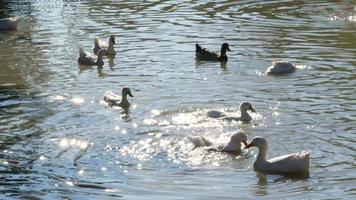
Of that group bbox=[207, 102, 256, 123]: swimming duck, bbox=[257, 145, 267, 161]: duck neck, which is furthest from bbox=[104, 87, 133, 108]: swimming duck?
bbox=[257, 145, 267, 161]: duck neck

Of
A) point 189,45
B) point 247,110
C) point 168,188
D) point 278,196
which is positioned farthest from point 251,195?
point 189,45

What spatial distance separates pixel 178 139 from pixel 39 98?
5.23 metres

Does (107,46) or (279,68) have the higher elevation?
(279,68)

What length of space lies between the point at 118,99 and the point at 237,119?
3192 millimetres

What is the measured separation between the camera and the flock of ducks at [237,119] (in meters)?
13.9

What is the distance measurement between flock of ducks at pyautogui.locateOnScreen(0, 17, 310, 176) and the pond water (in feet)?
0.53

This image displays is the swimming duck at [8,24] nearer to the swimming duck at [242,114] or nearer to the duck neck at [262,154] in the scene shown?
the swimming duck at [242,114]

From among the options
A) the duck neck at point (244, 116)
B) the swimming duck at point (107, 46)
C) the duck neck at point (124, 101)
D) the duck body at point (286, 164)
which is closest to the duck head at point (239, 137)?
the duck body at point (286, 164)

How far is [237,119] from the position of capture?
1728cm

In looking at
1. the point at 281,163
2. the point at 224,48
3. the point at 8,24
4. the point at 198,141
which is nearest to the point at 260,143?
the point at 281,163

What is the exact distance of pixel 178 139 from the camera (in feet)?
52.4

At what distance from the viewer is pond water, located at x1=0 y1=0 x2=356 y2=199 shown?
539 inches

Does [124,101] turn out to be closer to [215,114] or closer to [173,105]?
[173,105]

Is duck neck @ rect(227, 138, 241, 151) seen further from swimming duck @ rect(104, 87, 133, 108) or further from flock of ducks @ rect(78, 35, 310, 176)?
swimming duck @ rect(104, 87, 133, 108)
